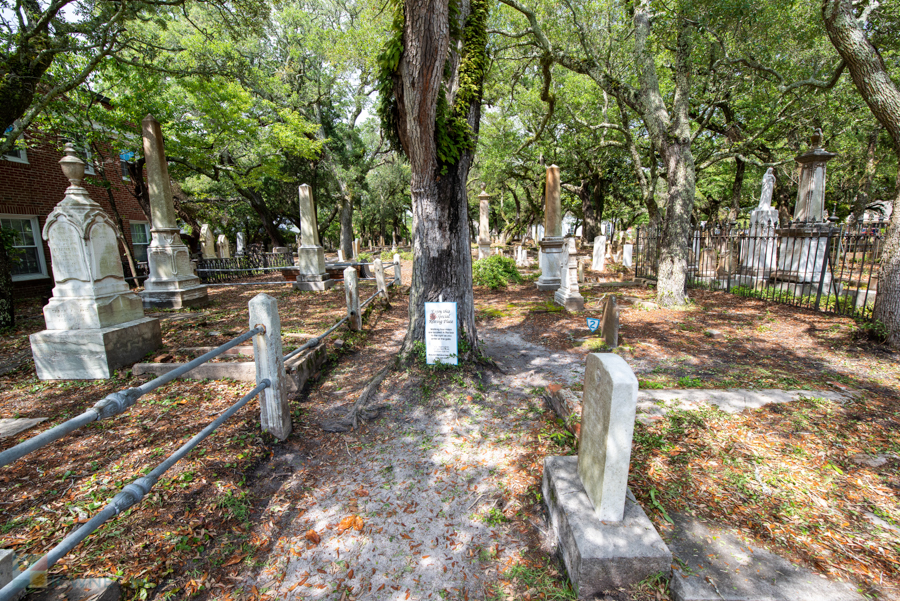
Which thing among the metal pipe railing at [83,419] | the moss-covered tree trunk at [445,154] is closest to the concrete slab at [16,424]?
the metal pipe railing at [83,419]

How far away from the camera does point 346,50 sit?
17.4 meters

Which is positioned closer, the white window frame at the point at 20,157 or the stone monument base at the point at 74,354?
the stone monument base at the point at 74,354

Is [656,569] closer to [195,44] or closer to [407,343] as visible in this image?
[407,343]

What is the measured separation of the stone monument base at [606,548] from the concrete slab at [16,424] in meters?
4.66

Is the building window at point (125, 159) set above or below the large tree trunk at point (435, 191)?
above

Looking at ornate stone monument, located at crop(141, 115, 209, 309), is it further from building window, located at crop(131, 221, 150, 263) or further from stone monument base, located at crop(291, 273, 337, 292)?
building window, located at crop(131, 221, 150, 263)

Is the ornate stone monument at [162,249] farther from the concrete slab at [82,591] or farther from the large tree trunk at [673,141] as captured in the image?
the large tree trunk at [673,141]

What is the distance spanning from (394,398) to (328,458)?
41.9 inches

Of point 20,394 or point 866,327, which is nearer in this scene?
point 20,394

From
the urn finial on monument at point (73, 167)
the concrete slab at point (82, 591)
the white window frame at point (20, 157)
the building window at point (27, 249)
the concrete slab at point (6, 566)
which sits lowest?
the concrete slab at point (82, 591)

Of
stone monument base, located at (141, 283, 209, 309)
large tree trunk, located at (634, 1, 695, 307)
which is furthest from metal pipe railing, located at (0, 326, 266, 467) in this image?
large tree trunk, located at (634, 1, 695, 307)

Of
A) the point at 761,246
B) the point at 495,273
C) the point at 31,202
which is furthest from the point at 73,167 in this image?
the point at 761,246

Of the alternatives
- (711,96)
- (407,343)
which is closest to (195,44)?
(407,343)

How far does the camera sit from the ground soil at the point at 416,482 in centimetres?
219
